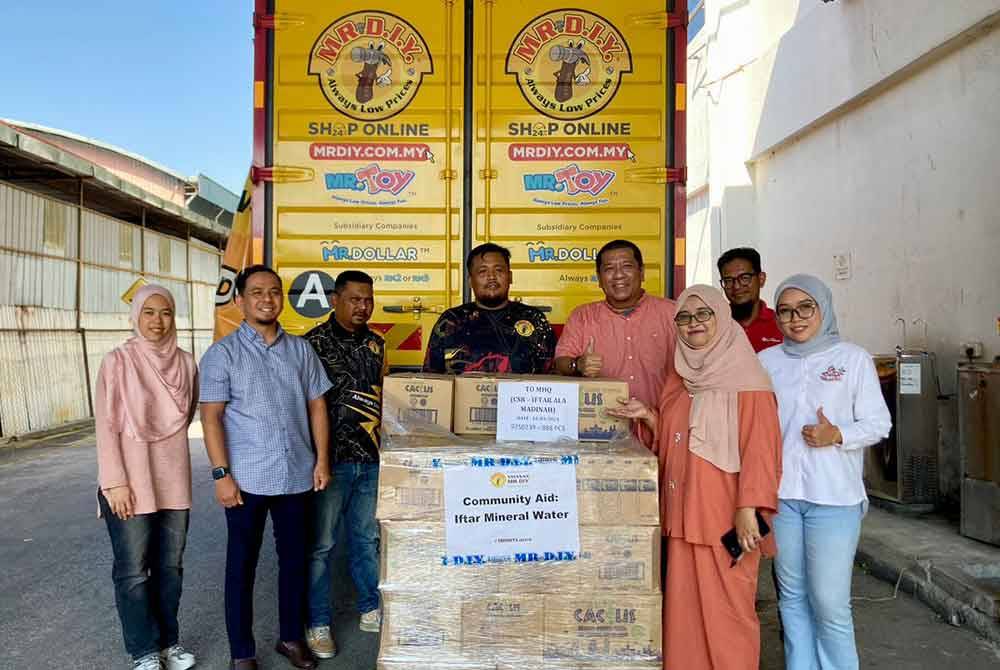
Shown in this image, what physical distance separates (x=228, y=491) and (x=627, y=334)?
1.65m

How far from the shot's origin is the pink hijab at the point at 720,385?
2.20 meters

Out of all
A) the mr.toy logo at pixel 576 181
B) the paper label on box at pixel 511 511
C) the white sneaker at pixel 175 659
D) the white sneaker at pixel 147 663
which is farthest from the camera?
the mr.toy logo at pixel 576 181

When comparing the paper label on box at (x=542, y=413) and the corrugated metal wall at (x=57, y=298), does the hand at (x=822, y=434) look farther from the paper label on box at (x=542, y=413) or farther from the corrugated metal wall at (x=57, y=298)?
the corrugated metal wall at (x=57, y=298)

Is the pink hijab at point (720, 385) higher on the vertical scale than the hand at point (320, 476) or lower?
higher

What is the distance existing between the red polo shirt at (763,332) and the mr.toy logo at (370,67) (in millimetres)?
2061

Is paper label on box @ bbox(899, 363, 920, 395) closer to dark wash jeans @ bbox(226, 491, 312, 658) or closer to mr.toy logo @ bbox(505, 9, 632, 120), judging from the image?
mr.toy logo @ bbox(505, 9, 632, 120)

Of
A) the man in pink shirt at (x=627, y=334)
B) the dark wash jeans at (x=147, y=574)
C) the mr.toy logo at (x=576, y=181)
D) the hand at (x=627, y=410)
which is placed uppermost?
the mr.toy logo at (x=576, y=181)

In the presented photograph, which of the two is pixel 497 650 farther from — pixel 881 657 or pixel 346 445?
pixel 881 657

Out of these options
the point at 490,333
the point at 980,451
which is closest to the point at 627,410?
the point at 490,333

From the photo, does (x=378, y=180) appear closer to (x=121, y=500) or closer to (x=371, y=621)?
(x=121, y=500)

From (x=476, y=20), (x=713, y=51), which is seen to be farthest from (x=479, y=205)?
(x=713, y=51)

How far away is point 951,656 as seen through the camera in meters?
3.15

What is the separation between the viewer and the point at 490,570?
212cm

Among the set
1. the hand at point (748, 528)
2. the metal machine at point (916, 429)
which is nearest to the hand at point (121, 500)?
the hand at point (748, 528)
